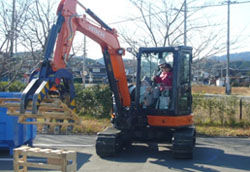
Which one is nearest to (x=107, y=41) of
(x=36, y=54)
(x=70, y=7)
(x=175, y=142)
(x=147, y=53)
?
(x=147, y=53)

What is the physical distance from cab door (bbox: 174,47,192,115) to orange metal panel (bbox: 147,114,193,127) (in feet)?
0.52

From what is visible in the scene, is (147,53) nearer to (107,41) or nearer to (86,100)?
(107,41)

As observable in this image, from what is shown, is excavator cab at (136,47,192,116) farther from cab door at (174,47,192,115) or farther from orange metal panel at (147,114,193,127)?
orange metal panel at (147,114,193,127)

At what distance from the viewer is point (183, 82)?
9.41 meters

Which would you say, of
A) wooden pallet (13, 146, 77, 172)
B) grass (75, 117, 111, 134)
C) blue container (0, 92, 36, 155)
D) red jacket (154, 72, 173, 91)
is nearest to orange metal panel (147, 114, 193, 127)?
Result: red jacket (154, 72, 173, 91)

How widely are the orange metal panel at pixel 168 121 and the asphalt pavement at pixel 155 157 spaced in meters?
0.89

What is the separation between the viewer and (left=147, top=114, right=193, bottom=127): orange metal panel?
9.03 m

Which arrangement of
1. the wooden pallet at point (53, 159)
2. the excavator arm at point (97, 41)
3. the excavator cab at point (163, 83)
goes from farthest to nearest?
the excavator cab at point (163, 83)
the excavator arm at point (97, 41)
the wooden pallet at point (53, 159)

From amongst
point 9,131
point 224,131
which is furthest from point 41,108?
point 224,131

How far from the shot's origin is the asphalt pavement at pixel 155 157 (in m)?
8.06

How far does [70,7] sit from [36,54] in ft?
36.5

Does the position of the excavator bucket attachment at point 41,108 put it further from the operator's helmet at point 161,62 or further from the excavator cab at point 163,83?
the operator's helmet at point 161,62

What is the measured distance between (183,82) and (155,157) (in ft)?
7.04

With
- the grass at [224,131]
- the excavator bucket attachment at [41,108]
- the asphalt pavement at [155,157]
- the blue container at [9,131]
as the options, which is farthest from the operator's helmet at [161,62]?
the grass at [224,131]
